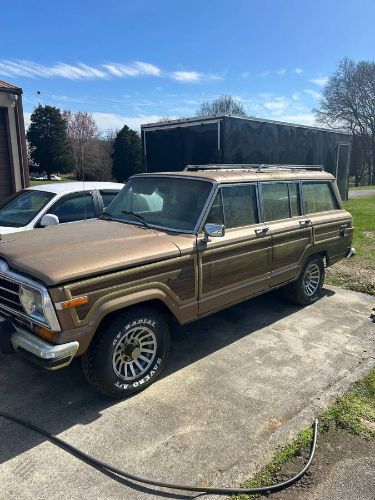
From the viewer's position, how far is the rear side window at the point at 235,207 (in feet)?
14.1

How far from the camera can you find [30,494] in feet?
8.38

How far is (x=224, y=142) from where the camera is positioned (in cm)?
835

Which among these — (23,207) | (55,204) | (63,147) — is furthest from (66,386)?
(63,147)

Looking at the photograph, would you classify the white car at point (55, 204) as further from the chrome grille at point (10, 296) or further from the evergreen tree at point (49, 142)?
the evergreen tree at point (49, 142)

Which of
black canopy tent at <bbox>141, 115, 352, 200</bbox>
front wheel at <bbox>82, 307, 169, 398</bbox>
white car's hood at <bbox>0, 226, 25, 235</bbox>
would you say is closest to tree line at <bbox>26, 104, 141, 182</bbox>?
black canopy tent at <bbox>141, 115, 352, 200</bbox>

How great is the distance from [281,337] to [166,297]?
186cm

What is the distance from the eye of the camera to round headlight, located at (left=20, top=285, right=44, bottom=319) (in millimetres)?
3055

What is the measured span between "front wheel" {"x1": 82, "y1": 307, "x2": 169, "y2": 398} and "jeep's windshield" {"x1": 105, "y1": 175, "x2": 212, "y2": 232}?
1.06 m

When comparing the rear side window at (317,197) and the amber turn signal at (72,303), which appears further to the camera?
the rear side window at (317,197)

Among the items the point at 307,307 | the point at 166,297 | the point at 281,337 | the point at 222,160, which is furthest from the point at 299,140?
the point at 166,297

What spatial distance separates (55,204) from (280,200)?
3300 millimetres

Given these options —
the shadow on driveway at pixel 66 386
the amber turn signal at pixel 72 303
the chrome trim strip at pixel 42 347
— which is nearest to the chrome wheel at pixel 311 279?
the shadow on driveway at pixel 66 386

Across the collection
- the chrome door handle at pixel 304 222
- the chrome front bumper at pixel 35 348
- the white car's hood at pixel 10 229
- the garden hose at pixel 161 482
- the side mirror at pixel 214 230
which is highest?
the side mirror at pixel 214 230

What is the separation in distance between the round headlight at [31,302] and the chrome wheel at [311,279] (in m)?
3.89
